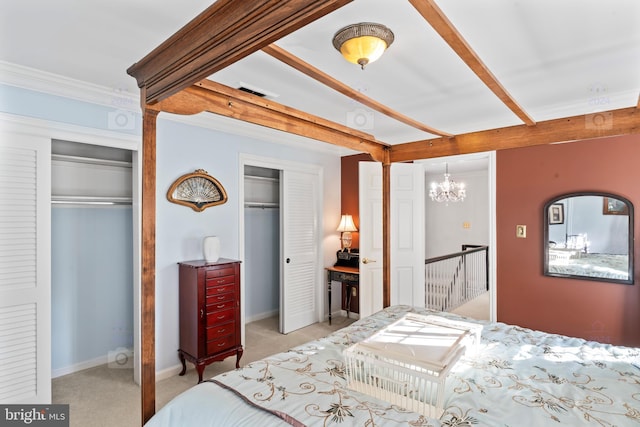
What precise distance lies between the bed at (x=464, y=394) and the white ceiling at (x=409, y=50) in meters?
1.75

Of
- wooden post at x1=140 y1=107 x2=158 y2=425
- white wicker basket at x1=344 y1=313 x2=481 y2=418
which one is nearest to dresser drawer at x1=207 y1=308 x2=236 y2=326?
wooden post at x1=140 y1=107 x2=158 y2=425

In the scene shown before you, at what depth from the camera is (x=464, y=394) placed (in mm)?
Answer: 1440

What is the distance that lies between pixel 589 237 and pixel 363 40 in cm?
280

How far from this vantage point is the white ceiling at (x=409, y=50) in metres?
1.66

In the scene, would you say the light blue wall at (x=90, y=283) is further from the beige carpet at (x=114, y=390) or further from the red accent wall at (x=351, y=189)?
the red accent wall at (x=351, y=189)

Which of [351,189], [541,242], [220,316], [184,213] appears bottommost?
[220,316]

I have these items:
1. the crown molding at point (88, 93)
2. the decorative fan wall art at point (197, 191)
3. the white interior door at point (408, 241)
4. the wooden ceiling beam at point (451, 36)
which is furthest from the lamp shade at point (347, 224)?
the wooden ceiling beam at point (451, 36)

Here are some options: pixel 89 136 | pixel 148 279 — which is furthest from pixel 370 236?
pixel 89 136

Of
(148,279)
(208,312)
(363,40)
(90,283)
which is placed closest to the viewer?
(148,279)

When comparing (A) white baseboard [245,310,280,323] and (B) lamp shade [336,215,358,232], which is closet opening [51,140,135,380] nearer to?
(A) white baseboard [245,310,280,323]

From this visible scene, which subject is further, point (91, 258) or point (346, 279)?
point (346, 279)

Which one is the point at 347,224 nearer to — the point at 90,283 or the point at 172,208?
the point at 172,208

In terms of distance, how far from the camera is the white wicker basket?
1389 mm

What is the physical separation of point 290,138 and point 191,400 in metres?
Answer: 3.17
